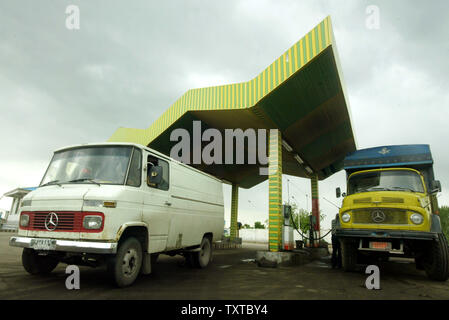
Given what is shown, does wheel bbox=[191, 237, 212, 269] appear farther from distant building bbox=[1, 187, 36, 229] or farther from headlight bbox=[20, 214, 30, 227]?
distant building bbox=[1, 187, 36, 229]

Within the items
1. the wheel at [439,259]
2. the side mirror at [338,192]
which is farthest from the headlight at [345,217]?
the wheel at [439,259]

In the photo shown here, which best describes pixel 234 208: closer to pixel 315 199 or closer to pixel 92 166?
pixel 315 199

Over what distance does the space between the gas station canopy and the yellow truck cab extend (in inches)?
126

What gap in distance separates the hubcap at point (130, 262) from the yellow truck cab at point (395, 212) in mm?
5461

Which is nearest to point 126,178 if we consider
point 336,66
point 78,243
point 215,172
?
point 78,243

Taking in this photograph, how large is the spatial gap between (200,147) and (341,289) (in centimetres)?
1072

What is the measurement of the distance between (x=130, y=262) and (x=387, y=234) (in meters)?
6.01

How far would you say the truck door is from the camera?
5488 mm

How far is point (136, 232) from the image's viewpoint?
5305 millimetres

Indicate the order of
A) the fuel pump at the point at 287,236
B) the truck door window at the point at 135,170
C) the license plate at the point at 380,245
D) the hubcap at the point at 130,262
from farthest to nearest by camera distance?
the fuel pump at the point at 287,236 < the license plate at the point at 380,245 < the truck door window at the point at 135,170 < the hubcap at the point at 130,262

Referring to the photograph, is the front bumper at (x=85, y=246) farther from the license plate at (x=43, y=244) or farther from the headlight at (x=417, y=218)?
the headlight at (x=417, y=218)

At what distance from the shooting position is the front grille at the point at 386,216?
6.61 m

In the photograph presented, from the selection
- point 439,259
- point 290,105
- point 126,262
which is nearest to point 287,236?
point 439,259
